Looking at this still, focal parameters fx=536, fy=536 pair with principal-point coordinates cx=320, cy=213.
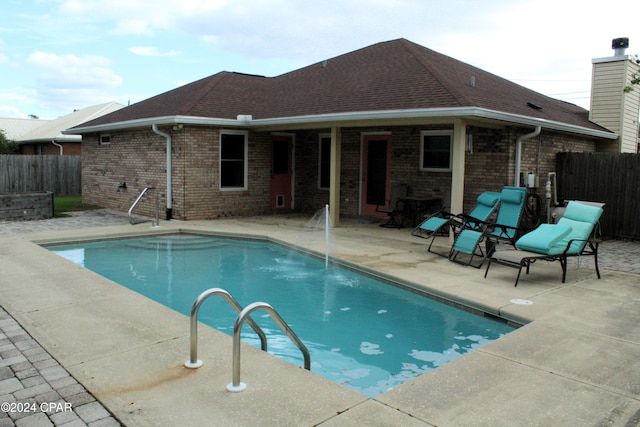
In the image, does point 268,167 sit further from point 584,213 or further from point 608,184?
point 584,213

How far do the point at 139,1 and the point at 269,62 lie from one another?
495 inches

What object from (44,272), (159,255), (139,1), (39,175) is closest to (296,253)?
(159,255)

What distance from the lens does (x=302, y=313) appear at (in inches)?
253

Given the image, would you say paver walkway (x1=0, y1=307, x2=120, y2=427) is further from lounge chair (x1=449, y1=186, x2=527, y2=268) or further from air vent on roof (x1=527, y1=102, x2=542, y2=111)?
air vent on roof (x1=527, y1=102, x2=542, y2=111)

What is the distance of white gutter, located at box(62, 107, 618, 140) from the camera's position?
929 cm

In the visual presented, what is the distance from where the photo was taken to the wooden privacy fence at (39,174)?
20.4 m

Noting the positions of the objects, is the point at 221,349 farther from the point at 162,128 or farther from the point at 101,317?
the point at 162,128

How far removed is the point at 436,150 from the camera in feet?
40.9

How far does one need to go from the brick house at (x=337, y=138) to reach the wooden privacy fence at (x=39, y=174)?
578cm

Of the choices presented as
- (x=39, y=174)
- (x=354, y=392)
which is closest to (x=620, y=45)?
(x=354, y=392)

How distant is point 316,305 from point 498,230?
4.26 meters

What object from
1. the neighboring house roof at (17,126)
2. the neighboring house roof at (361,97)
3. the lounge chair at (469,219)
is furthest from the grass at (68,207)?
the neighboring house roof at (17,126)

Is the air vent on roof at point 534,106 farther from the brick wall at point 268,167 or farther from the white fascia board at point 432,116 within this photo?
the white fascia board at point 432,116

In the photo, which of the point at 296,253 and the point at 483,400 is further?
the point at 296,253
